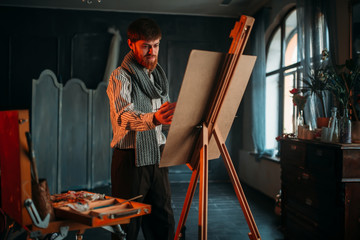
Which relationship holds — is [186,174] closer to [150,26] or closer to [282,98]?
[282,98]

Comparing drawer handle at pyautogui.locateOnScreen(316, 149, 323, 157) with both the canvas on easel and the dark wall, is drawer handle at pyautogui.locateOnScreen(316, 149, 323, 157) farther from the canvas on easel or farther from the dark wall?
the dark wall

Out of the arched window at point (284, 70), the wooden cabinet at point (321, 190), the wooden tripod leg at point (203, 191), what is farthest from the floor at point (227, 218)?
the wooden tripod leg at point (203, 191)

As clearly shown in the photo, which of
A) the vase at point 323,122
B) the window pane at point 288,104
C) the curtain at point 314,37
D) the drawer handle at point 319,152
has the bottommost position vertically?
the drawer handle at point 319,152

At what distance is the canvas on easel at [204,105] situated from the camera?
1.41m

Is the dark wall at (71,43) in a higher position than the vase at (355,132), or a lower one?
higher

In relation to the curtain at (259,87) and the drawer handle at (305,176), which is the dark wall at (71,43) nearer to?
the curtain at (259,87)

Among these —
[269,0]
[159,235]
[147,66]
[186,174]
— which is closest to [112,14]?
[269,0]

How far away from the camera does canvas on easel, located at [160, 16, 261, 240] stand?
1410 mm

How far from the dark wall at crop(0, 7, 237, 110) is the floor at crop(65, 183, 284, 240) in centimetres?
197

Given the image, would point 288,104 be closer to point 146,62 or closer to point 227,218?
point 227,218

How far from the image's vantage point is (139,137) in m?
1.67

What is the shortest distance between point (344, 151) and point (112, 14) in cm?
459

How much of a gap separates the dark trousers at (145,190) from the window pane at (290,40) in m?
3.24

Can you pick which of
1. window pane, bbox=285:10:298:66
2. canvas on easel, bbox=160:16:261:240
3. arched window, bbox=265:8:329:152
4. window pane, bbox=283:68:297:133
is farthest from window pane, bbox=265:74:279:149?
canvas on easel, bbox=160:16:261:240
